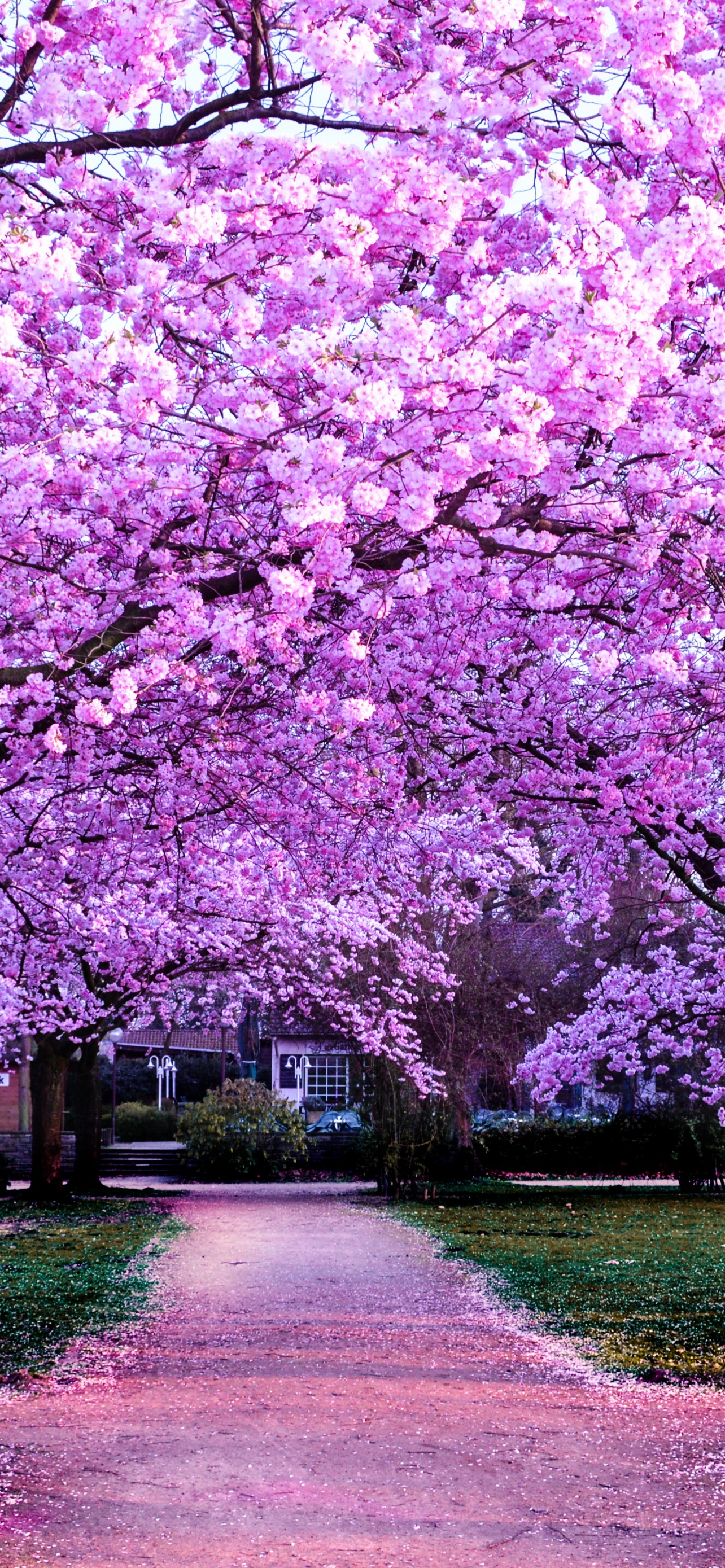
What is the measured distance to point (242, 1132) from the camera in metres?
26.4

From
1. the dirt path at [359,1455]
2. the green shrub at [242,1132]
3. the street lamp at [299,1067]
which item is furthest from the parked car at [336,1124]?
the dirt path at [359,1455]

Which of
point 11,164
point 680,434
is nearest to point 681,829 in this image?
point 680,434

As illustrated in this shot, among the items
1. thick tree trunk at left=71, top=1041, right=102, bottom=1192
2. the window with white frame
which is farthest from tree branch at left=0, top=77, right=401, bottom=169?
the window with white frame

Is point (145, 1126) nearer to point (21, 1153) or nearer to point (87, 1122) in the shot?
point (21, 1153)

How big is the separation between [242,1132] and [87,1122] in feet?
12.5

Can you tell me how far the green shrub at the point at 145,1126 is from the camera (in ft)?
133

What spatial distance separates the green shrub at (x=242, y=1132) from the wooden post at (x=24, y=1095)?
5612mm

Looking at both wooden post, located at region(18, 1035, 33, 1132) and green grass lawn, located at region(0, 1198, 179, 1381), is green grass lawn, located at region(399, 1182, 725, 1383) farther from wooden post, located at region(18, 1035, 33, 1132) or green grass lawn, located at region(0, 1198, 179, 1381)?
wooden post, located at region(18, 1035, 33, 1132)

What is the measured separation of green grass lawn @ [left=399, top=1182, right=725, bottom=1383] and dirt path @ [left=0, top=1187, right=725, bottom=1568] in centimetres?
68

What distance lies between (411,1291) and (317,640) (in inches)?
257

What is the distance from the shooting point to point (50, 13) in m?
5.32

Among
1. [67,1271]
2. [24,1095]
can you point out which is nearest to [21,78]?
[67,1271]

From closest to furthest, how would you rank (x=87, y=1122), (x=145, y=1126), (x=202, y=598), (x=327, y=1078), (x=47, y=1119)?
(x=202, y=598), (x=47, y=1119), (x=87, y=1122), (x=327, y=1078), (x=145, y=1126)

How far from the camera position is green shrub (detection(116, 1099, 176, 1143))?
40531mm
